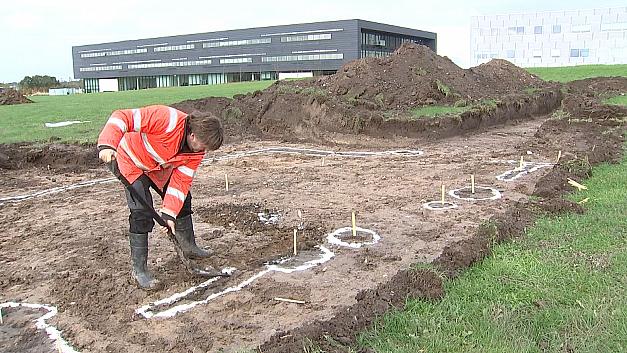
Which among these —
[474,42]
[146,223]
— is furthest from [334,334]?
[474,42]

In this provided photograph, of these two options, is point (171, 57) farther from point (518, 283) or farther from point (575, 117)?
point (518, 283)

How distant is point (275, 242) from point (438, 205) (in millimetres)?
2493

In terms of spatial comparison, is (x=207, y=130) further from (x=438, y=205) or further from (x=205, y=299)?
(x=438, y=205)

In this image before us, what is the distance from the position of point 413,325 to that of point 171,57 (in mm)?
88582

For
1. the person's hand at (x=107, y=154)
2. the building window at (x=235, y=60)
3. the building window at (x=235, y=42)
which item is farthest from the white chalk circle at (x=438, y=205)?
the building window at (x=235, y=60)

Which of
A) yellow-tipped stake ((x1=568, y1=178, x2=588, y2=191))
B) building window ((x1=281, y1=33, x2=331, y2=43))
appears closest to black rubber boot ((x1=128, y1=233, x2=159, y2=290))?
yellow-tipped stake ((x1=568, y1=178, x2=588, y2=191))

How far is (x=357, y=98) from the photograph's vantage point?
1709 centimetres

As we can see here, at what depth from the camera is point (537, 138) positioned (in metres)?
13.2

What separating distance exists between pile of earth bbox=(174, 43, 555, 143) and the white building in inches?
2079

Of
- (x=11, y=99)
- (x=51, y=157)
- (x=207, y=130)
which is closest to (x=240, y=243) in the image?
(x=207, y=130)

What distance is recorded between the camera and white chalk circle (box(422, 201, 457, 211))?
23.3ft

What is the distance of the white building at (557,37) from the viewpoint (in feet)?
214

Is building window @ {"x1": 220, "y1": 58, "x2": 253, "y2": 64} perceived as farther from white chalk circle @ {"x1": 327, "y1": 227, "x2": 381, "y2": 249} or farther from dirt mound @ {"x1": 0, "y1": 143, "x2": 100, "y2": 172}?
white chalk circle @ {"x1": 327, "y1": 227, "x2": 381, "y2": 249}

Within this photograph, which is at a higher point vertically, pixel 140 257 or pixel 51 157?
pixel 51 157
